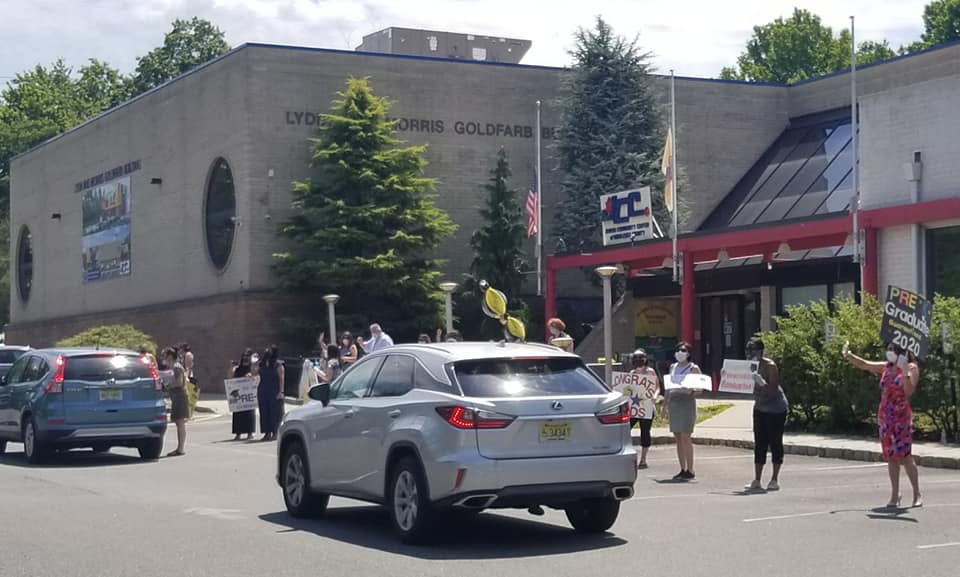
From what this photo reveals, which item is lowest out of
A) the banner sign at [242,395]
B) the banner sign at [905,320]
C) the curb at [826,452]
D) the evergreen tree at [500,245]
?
the curb at [826,452]

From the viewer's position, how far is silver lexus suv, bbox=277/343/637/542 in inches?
450

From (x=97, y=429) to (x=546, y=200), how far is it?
27.4m

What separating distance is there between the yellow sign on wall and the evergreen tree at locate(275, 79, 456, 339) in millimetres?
6056

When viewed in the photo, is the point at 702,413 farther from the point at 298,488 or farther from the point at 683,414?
the point at 298,488

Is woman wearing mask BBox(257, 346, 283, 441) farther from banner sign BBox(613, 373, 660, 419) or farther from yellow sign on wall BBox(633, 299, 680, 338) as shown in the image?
yellow sign on wall BBox(633, 299, 680, 338)

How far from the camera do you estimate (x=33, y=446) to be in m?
20.7

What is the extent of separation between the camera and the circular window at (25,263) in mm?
64000

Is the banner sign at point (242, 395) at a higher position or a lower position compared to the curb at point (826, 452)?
higher

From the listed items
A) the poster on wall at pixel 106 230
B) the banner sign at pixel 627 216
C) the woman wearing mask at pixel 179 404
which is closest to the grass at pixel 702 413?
the woman wearing mask at pixel 179 404

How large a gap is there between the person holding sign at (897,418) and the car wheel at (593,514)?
312cm

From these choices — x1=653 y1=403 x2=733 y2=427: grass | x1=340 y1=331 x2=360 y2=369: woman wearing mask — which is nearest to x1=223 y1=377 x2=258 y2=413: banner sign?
x1=340 y1=331 x2=360 y2=369: woman wearing mask

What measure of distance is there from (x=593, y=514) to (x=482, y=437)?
1.54 m

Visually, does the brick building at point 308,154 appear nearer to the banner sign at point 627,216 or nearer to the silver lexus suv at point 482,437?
the banner sign at point 627,216

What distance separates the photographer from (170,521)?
13.7 metres
